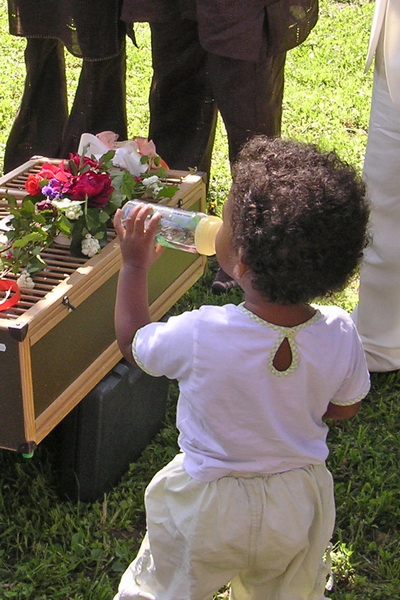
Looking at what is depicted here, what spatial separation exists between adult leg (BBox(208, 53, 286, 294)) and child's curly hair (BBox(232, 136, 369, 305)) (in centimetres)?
154

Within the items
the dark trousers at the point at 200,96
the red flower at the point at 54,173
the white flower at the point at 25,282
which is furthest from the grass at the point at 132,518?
the red flower at the point at 54,173

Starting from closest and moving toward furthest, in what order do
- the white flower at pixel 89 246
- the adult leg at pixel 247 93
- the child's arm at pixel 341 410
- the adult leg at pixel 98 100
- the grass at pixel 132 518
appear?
the child's arm at pixel 341 410 → the grass at pixel 132 518 → the white flower at pixel 89 246 → the adult leg at pixel 247 93 → the adult leg at pixel 98 100

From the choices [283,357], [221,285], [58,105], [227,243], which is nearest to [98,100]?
[58,105]

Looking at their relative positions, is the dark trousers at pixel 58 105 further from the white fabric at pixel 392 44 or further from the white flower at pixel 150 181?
the white fabric at pixel 392 44

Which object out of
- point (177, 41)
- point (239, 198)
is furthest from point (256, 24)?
point (239, 198)

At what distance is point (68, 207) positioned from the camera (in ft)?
7.98

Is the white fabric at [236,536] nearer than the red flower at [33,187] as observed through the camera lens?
Yes

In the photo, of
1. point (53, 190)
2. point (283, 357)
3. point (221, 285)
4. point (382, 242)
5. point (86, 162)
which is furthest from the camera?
point (221, 285)

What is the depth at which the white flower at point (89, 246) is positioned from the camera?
95.0 inches

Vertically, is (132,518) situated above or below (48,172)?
below

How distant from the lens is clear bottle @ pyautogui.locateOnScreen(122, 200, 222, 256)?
1.97 metres

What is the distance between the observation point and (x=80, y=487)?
245 cm

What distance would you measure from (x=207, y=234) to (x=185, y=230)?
0.14 metres

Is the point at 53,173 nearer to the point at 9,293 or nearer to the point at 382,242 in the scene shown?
the point at 9,293
